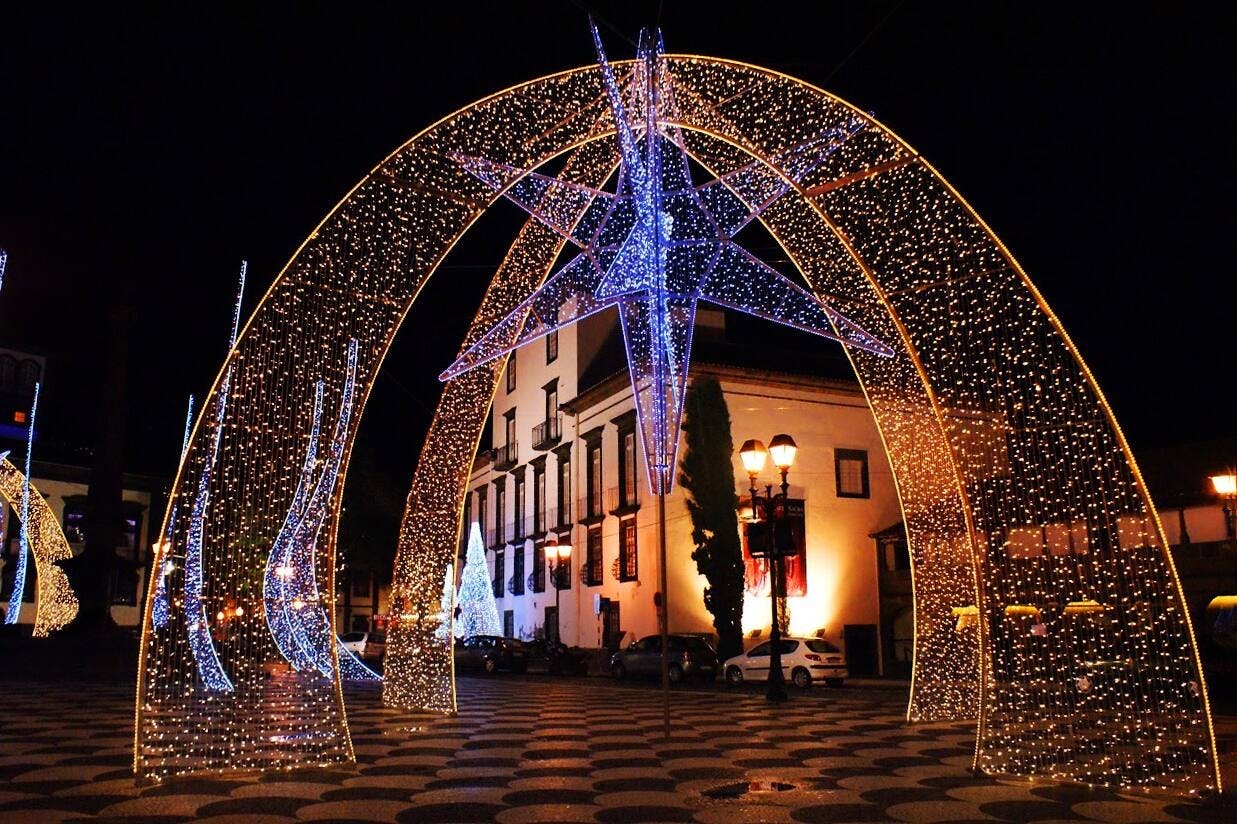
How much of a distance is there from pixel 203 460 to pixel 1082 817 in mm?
6814

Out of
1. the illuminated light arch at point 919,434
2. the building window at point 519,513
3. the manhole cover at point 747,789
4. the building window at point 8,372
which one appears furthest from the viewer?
the building window at point 8,372

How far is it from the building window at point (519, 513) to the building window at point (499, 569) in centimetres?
155

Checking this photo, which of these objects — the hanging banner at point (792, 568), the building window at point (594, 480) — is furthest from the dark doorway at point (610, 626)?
the hanging banner at point (792, 568)

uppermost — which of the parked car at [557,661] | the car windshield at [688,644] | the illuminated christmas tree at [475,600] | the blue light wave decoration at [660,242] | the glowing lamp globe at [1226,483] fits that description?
the blue light wave decoration at [660,242]

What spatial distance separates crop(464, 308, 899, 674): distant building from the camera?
29812mm

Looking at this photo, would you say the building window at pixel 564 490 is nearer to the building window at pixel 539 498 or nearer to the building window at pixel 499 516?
the building window at pixel 539 498

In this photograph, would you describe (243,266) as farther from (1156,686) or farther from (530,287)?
(1156,686)

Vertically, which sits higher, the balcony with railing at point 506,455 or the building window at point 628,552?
the balcony with railing at point 506,455

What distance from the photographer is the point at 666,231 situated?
9.91 m

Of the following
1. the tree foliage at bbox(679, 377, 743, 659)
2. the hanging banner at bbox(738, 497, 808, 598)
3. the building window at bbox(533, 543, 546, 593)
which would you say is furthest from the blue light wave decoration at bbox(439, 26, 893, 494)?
the building window at bbox(533, 543, 546, 593)

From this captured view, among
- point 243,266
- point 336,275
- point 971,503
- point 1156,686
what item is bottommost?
point 1156,686

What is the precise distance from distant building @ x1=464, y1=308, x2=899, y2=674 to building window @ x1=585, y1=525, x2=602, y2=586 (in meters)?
0.07

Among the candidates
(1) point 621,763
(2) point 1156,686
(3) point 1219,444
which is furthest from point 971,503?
(3) point 1219,444

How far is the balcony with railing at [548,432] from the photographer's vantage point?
3694 centimetres
